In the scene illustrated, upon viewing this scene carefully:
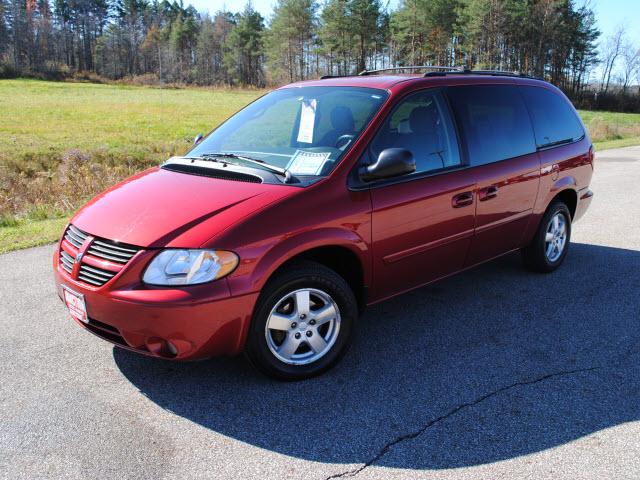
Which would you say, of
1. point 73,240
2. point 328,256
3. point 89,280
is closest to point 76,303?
point 89,280

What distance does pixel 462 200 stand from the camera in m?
4.16

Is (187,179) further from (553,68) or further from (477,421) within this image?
(553,68)

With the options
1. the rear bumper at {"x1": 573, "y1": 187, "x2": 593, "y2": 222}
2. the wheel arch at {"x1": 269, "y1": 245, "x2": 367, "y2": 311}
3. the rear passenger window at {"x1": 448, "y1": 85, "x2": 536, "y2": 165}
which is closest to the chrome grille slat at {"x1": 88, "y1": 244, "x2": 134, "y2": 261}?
the wheel arch at {"x1": 269, "y1": 245, "x2": 367, "y2": 311}

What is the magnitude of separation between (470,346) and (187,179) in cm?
226

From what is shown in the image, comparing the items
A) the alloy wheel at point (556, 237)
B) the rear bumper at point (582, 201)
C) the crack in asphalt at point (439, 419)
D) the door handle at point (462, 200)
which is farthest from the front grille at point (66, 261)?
the rear bumper at point (582, 201)

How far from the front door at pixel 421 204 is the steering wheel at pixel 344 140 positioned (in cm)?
16

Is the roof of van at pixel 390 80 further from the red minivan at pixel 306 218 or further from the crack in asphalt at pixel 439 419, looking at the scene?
the crack in asphalt at pixel 439 419

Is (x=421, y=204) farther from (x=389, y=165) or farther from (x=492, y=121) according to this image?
(x=492, y=121)

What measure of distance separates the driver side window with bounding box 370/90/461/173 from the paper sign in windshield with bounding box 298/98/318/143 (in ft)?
1.66

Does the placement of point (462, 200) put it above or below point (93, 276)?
above

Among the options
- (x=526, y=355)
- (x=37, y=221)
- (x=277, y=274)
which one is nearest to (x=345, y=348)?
(x=277, y=274)

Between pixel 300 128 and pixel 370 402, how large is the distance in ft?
6.63

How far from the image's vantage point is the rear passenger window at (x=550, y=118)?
16.7 feet

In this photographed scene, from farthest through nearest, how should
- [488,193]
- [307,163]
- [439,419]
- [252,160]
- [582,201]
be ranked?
[582,201], [488,193], [252,160], [307,163], [439,419]
